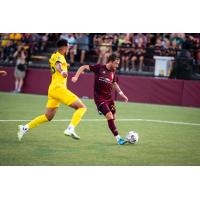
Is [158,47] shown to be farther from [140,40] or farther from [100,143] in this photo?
[100,143]

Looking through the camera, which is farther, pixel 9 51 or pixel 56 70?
pixel 9 51

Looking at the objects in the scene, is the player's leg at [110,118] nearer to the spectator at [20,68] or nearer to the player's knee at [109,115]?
the player's knee at [109,115]

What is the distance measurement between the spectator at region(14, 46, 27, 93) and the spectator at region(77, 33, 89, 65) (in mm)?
1952

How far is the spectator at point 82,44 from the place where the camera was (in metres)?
19.1

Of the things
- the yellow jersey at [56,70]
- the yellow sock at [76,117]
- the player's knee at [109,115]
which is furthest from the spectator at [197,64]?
the yellow sock at [76,117]

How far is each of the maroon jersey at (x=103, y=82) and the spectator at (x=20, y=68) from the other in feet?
30.6

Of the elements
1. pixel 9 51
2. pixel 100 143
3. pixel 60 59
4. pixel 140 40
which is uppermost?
pixel 60 59

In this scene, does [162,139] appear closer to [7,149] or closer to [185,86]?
[7,149]

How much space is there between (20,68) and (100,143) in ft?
35.5

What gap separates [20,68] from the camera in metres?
22.3

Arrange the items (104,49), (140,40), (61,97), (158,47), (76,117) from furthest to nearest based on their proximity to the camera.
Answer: (104,49) → (158,47) → (140,40) → (61,97) → (76,117)

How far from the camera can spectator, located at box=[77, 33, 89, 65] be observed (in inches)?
751

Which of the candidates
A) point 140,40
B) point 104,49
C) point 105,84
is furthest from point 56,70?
point 104,49
